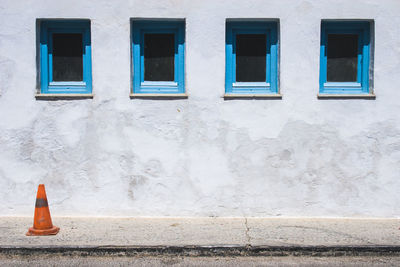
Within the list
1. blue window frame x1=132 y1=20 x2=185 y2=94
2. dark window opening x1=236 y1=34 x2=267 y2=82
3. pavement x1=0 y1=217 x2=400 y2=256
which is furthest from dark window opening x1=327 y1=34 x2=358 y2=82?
blue window frame x1=132 y1=20 x2=185 y2=94

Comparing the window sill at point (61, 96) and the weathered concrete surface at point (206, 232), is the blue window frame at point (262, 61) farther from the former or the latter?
the window sill at point (61, 96)

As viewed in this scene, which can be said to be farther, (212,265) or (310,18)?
(310,18)

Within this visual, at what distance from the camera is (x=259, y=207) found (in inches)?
274

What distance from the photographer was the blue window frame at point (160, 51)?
23.1 feet

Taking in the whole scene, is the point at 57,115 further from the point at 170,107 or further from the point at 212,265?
the point at 212,265

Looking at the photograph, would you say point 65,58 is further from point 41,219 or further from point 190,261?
point 190,261

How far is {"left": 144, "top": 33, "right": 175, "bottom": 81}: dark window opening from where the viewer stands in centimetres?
710

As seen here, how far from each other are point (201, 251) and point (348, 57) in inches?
153

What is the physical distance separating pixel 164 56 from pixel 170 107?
0.84 meters

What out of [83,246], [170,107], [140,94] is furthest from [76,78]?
[83,246]

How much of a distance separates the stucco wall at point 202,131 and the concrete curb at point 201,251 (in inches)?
59.8

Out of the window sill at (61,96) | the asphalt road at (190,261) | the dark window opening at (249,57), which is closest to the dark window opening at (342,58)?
the dark window opening at (249,57)

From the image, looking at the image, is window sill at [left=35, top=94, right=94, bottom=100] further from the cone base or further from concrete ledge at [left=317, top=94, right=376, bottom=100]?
concrete ledge at [left=317, top=94, right=376, bottom=100]

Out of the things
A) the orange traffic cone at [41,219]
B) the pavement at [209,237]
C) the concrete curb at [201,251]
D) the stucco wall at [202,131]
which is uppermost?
the stucco wall at [202,131]
